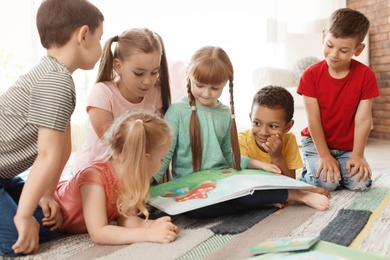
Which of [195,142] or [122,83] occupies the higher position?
[122,83]

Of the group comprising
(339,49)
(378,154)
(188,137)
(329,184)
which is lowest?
(378,154)

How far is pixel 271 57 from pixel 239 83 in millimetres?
360

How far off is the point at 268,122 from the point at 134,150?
64cm

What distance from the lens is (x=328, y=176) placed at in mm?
1623

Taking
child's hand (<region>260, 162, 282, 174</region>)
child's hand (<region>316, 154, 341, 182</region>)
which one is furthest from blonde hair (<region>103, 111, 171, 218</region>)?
child's hand (<region>316, 154, 341, 182</region>)

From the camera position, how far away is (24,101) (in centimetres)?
104

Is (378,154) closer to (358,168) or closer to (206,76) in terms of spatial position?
(358,168)

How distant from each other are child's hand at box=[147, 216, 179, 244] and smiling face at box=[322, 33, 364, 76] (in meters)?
0.90

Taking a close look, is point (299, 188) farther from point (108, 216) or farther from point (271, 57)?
point (271, 57)

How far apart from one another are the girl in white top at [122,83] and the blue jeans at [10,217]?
1.00ft

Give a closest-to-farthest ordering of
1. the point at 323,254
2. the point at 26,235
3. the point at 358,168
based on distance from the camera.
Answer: the point at 323,254
the point at 26,235
the point at 358,168

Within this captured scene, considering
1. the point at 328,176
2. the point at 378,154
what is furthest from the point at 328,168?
the point at 378,154

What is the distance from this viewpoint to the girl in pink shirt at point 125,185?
Answer: 3.47 ft

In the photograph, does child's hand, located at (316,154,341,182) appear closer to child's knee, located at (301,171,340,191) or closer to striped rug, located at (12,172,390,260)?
child's knee, located at (301,171,340,191)
